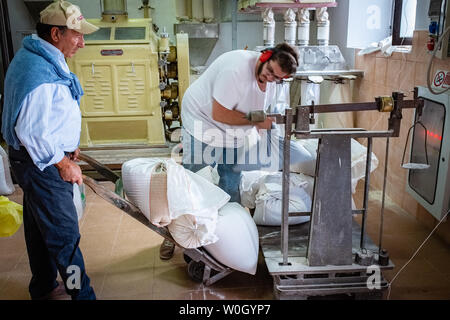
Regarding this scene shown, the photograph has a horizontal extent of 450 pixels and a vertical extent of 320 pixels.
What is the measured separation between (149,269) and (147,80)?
2.35 meters

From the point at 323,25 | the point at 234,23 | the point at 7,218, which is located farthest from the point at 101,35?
the point at 7,218

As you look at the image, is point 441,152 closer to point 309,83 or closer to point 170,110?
point 309,83

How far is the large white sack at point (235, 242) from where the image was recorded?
2309 millimetres

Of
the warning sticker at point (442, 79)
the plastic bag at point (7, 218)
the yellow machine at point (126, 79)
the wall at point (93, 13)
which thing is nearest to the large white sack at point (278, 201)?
the warning sticker at point (442, 79)

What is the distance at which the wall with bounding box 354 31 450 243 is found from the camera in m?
3.17

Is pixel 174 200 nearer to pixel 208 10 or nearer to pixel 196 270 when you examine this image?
pixel 196 270

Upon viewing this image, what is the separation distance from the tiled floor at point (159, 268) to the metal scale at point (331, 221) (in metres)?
0.25

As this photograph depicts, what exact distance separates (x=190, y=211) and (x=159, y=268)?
696 millimetres

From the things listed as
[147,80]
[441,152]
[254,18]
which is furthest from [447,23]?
[254,18]

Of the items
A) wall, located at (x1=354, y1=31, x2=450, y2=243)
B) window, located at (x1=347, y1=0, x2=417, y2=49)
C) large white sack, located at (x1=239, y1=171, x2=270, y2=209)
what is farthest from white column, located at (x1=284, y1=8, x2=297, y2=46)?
large white sack, located at (x1=239, y1=171, x2=270, y2=209)

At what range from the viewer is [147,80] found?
175 inches

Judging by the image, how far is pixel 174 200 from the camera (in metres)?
2.18
